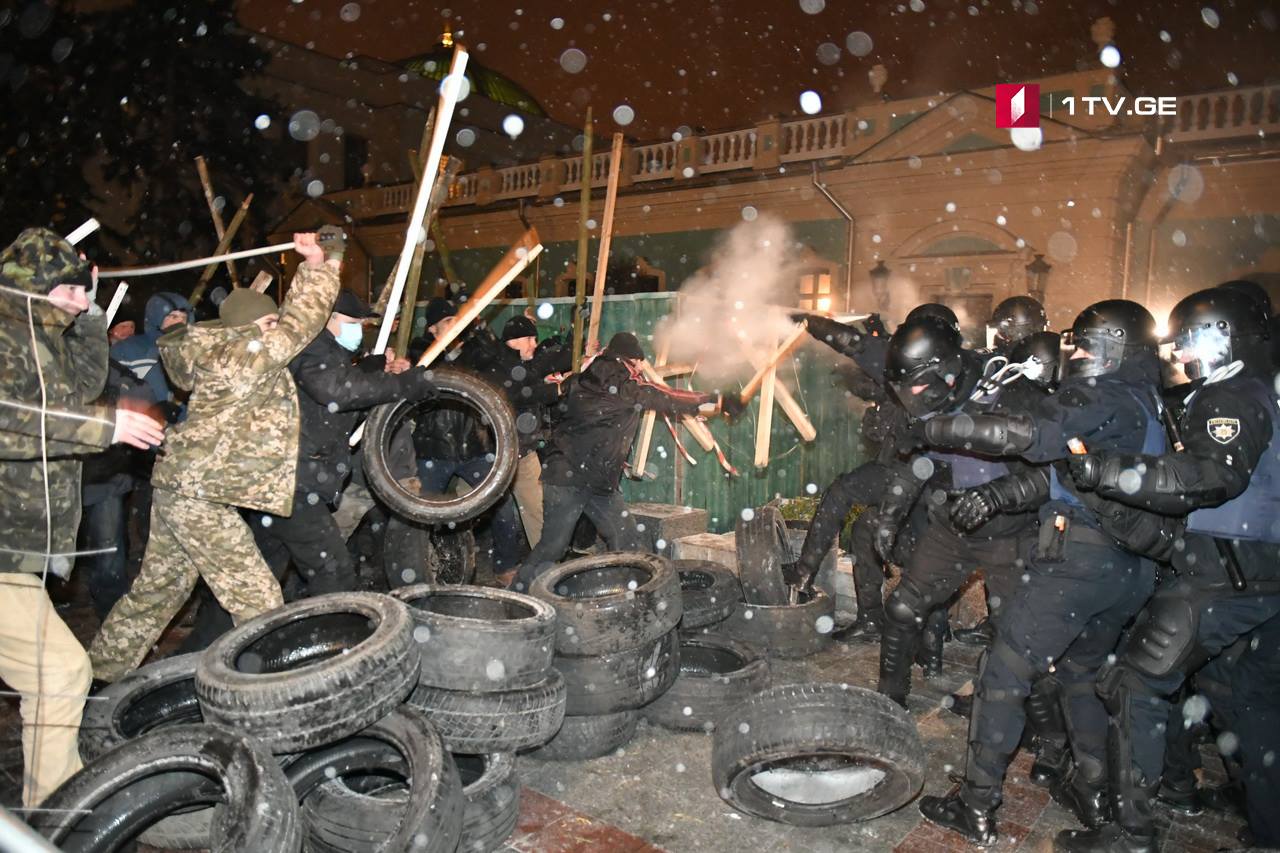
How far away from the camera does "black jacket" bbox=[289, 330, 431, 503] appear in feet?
16.2

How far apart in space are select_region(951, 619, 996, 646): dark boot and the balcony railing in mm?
8630

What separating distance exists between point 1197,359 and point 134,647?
214 inches

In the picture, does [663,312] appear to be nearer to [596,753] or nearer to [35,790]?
[596,753]

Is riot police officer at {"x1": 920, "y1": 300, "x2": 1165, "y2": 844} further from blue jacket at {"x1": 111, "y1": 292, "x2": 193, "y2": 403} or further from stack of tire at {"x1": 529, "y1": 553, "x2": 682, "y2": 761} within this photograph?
blue jacket at {"x1": 111, "y1": 292, "x2": 193, "y2": 403}

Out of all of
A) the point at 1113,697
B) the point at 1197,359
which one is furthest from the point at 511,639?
the point at 1197,359

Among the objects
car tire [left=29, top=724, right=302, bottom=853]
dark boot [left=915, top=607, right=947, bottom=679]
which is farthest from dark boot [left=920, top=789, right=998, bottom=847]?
car tire [left=29, top=724, right=302, bottom=853]

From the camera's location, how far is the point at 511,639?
4031mm

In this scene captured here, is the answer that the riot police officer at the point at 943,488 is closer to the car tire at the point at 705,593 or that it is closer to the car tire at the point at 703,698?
the car tire at the point at 703,698

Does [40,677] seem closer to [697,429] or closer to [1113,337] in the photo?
[1113,337]

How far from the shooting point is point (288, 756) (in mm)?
3564

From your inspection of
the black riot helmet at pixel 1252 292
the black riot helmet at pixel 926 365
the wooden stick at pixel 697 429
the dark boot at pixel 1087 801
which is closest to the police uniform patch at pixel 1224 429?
the black riot helmet at pixel 1252 292

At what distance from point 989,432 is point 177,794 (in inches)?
Answer: 144

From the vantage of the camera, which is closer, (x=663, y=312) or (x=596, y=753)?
(x=596, y=753)

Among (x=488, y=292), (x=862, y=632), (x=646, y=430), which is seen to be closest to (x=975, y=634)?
(x=862, y=632)
